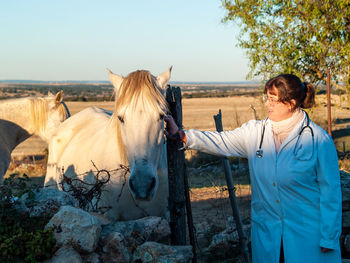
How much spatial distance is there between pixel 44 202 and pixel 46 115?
5011mm

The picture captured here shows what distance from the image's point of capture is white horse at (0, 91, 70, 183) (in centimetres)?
680

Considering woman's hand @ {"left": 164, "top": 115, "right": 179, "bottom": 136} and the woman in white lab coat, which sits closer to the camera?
the woman in white lab coat

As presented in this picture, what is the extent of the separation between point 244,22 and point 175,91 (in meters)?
8.20

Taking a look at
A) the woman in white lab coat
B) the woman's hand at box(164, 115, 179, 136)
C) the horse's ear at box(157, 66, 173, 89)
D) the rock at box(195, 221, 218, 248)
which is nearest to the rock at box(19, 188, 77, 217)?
the woman's hand at box(164, 115, 179, 136)

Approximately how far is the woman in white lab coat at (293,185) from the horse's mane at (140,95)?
86 centimetres

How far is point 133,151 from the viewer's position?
2631mm

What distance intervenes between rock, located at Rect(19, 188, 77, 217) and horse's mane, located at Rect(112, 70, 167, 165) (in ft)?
2.66

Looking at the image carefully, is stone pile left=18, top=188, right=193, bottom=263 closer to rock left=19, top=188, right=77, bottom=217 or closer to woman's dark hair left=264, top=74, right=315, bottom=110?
rock left=19, top=188, right=77, bottom=217

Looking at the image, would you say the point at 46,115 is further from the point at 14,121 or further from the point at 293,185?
the point at 293,185

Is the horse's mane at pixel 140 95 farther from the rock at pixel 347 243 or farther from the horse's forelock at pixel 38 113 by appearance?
the horse's forelock at pixel 38 113

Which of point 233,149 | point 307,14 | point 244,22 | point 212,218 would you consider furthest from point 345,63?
point 233,149

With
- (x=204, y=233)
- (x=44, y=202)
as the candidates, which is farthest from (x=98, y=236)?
(x=204, y=233)

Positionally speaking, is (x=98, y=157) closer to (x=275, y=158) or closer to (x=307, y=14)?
(x=275, y=158)

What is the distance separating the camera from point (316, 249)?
92.3 inches
